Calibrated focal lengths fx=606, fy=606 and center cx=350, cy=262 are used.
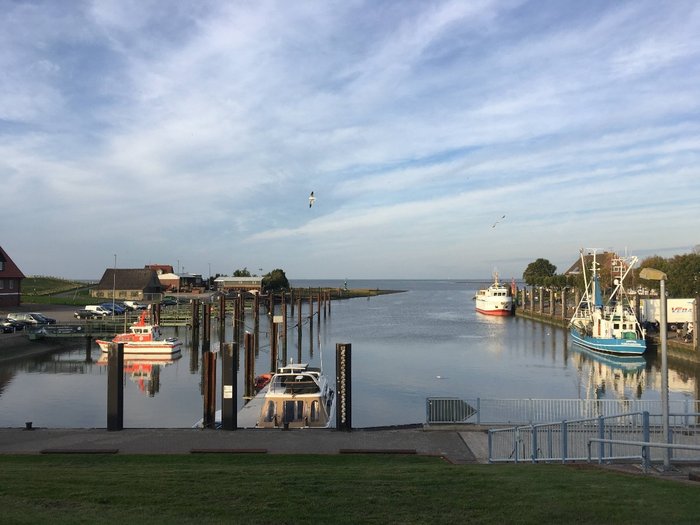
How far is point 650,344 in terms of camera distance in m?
57.8

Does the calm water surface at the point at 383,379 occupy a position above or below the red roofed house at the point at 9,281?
below

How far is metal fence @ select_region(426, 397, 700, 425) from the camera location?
21625 mm

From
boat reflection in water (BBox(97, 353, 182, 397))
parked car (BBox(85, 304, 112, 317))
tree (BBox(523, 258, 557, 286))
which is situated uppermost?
tree (BBox(523, 258, 557, 286))

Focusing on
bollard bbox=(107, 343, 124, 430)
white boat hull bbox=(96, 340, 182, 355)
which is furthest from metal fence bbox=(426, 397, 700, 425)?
white boat hull bbox=(96, 340, 182, 355)

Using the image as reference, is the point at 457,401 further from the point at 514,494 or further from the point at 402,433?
the point at 514,494

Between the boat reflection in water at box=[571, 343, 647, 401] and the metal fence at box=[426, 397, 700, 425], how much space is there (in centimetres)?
468

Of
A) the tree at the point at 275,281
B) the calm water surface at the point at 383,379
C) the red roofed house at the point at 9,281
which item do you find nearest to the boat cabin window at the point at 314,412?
the calm water surface at the point at 383,379

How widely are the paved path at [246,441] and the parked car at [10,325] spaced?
3921cm

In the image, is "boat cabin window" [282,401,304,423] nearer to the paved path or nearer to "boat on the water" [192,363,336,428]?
"boat on the water" [192,363,336,428]

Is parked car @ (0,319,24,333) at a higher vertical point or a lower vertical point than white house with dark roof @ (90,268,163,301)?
lower

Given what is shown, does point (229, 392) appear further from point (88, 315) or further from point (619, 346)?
A: point (88, 315)

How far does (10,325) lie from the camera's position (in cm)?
5688

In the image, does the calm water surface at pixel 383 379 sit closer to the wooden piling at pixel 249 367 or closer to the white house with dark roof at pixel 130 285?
the wooden piling at pixel 249 367

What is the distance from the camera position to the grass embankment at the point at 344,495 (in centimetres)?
967
